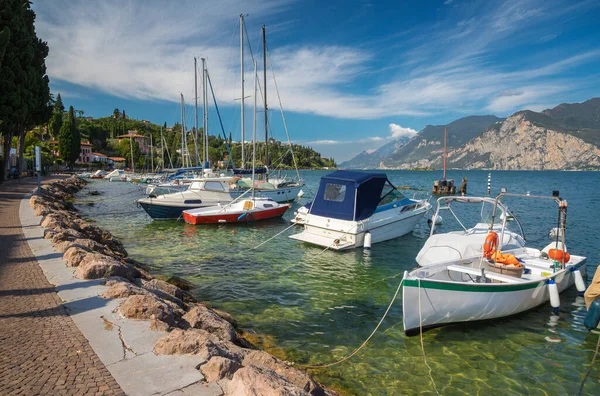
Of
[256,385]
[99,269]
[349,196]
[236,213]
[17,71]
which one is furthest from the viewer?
[17,71]

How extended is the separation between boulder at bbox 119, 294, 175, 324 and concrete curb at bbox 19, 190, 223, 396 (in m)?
0.13

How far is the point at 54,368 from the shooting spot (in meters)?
4.43

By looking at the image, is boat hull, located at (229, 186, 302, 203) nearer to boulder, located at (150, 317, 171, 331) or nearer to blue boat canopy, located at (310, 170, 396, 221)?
blue boat canopy, located at (310, 170, 396, 221)

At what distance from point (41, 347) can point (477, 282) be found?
31.0 ft

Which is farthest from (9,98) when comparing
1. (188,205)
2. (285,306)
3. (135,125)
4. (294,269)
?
(135,125)

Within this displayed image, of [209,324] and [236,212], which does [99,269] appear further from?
[236,212]

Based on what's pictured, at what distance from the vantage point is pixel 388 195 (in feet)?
65.3

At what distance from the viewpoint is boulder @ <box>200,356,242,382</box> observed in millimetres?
4250

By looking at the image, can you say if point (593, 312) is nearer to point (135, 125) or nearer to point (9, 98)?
point (9, 98)

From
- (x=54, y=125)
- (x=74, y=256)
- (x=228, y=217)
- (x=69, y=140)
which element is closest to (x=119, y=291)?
(x=74, y=256)

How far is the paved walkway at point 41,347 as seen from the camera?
4065 millimetres

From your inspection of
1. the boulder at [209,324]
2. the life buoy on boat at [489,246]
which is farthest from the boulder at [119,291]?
the life buoy on boat at [489,246]

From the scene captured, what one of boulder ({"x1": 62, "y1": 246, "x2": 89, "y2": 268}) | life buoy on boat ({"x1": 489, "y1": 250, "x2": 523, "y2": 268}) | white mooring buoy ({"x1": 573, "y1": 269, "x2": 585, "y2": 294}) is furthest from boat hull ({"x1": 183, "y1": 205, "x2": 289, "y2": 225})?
white mooring buoy ({"x1": 573, "y1": 269, "x2": 585, "y2": 294})

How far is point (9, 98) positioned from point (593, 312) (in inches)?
1461
